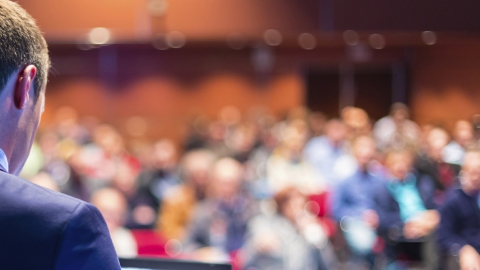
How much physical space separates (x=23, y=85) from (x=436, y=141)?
169cm

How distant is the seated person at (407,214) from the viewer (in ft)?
7.42

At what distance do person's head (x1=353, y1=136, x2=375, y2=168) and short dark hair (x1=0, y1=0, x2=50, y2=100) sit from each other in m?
3.19

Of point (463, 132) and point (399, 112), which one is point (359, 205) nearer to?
point (399, 112)

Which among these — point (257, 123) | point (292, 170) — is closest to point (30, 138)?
point (292, 170)

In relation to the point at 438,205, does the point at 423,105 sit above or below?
above

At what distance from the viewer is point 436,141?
2117 millimetres

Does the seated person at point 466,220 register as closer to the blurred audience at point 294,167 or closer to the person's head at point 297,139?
the blurred audience at point 294,167

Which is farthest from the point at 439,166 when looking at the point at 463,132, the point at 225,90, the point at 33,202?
the point at 225,90

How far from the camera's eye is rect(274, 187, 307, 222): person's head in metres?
3.41

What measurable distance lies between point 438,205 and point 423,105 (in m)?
0.39

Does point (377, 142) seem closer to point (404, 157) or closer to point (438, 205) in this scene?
point (404, 157)

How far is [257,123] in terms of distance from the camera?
9062 mm

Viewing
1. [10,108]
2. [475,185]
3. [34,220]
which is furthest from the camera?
[475,185]

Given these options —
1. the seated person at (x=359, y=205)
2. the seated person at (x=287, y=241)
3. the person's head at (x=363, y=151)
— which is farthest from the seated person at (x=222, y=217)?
the person's head at (x=363, y=151)
